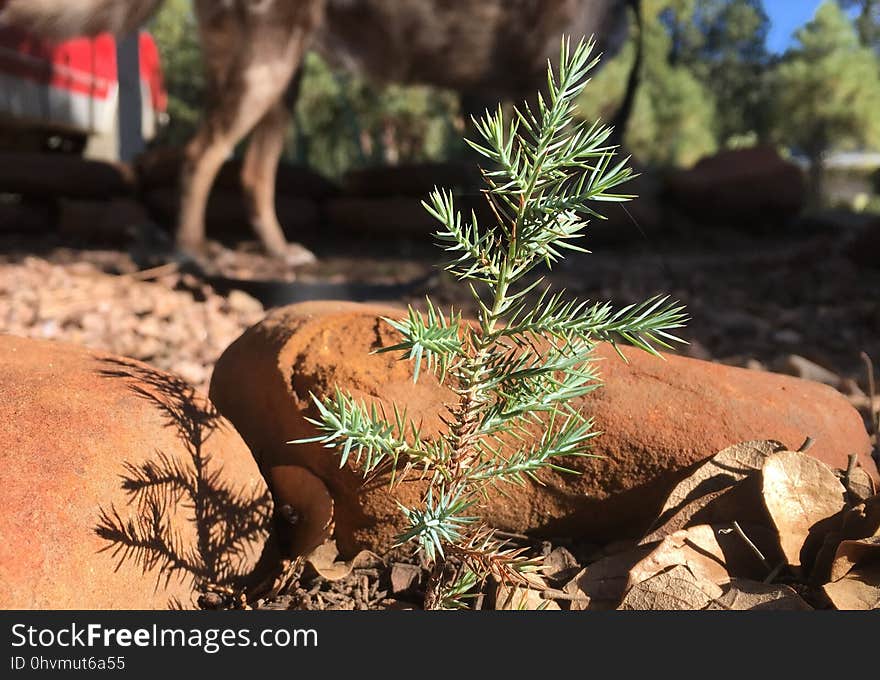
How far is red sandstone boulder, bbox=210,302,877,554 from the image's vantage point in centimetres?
122

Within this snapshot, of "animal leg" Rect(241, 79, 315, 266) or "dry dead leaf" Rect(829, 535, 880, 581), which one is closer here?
"dry dead leaf" Rect(829, 535, 880, 581)

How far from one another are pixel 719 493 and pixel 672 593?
21 cm

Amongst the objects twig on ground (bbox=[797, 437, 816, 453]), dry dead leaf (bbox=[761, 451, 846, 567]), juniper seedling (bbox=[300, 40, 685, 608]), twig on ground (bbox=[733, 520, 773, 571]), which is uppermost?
juniper seedling (bbox=[300, 40, 685, 608])

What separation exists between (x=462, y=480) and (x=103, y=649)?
376 mm

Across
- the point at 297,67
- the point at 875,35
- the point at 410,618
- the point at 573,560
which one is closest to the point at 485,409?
the point at 410,618

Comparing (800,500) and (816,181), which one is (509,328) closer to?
(800,500)

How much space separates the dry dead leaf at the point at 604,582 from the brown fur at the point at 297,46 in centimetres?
329

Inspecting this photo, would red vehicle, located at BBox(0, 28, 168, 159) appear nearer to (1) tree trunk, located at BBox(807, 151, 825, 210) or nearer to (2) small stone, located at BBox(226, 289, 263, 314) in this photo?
(2) small stone, located at BBox(226, 289, 263, 314)

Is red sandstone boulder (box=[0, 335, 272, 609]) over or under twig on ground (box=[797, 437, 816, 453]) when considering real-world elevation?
under

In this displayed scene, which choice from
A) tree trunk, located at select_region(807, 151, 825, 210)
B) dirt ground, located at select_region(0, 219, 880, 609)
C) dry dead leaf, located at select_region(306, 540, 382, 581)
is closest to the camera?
dry dead leaf, located at select_region(306, 540, 382, 581)

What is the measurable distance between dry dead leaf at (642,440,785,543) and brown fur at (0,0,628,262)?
3.29m

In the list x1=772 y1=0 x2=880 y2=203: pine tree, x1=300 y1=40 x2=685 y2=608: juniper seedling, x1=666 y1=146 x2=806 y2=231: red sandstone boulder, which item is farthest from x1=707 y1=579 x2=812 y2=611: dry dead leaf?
x1=772 y1=0 x2=880 y2=203: pine tree

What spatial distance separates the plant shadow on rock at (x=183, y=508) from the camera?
3.42 ft

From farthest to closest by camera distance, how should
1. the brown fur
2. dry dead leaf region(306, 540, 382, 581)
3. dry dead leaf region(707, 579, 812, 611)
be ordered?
the brown fur
dry dead leaf region(306, 540, 382, 581)
dry dead leaf region(707, 579, 812, 611)
